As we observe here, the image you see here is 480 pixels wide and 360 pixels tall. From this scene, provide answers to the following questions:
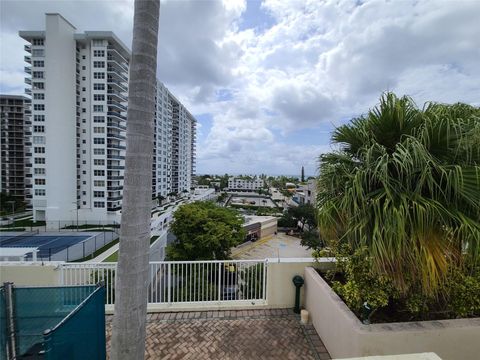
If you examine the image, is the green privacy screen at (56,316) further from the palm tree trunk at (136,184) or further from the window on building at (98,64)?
the window on building at (98,64)

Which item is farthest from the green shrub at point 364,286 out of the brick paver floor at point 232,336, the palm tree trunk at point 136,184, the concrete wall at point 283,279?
the palm tree trunk at point 136,184

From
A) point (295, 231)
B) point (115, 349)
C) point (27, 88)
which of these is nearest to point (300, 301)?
point (115, 349)

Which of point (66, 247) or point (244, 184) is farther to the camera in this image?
point (244, 184)

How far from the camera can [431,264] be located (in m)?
2.35

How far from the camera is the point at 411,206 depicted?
8.07ft

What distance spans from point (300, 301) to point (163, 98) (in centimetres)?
5099

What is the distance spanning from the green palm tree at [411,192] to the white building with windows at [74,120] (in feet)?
102

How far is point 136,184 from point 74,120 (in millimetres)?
36847

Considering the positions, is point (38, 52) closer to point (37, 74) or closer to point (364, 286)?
point (37, 74)

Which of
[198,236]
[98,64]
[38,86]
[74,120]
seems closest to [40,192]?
[74,120]

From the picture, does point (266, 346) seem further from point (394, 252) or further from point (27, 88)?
point (27, 88)

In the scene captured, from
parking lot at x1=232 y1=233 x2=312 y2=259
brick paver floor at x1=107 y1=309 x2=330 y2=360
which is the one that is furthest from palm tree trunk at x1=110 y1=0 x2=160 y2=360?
parking lot at x1=232 y1=233 x2=312 y2=259

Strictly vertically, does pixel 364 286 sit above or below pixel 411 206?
below

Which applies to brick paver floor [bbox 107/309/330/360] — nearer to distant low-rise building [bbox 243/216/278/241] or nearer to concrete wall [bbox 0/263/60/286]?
concrete wall [bbox 0/263/60/286]
